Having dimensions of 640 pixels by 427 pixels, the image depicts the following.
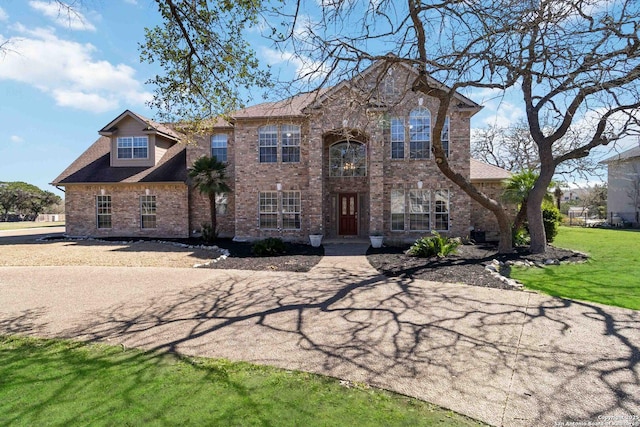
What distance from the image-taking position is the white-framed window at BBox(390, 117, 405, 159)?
1730 cm

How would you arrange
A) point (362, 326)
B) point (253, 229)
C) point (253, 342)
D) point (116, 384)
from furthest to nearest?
point (253, 229), point (362, 326), point (253, 342), point (116, 384)

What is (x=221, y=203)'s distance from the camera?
19812 mm

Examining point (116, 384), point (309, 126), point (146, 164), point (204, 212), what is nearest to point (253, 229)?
point (204, 212)

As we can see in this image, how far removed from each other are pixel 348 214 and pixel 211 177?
285 inches

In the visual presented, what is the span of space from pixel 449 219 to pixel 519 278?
778 cm

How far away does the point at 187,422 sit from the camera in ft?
10.8

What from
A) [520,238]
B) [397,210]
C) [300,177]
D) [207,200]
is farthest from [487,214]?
[207,200]

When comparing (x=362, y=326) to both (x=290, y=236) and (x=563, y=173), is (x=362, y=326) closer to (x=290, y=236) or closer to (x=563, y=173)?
(x=290, y=236)

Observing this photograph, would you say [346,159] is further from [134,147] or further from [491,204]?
[134,147]

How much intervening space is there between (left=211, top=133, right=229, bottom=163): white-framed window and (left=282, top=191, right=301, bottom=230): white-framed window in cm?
432

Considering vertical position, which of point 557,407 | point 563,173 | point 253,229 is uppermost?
point 563,173

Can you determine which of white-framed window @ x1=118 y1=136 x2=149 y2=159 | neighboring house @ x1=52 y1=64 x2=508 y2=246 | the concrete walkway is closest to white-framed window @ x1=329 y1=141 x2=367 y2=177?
neighboring house @ x1=52 y1=64 x2=508 y2=246

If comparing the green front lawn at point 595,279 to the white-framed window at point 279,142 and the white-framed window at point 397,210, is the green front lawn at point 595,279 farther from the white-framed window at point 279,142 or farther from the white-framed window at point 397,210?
the white-framed window at point 279,142

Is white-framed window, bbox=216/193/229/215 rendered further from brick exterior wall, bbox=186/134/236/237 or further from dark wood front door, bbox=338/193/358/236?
dark wood front door, bbox=338/193/358/236
